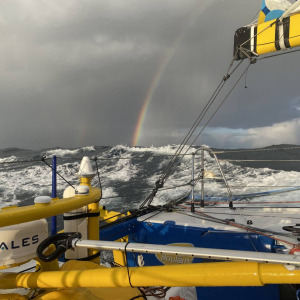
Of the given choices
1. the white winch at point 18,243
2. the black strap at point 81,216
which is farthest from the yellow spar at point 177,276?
the black strap at point 81,216

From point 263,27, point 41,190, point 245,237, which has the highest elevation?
point 263,27

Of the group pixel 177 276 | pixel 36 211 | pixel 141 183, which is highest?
pixel 36 211

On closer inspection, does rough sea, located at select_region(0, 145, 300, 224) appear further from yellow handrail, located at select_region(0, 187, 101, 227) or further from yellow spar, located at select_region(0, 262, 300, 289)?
yellow spar, located at select_region(0, 262, 300, 289)

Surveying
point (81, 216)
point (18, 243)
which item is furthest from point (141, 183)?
point (18, 243)

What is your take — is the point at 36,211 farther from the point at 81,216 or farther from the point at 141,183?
the point at 141,183

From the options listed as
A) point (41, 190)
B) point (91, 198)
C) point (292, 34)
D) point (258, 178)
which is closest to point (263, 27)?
point (292, 34)

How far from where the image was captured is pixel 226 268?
1.33m

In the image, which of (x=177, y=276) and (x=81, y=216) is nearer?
(x=177, y=276)

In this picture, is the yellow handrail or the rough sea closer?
the yellow handrail

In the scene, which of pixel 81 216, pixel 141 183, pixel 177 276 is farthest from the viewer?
pixel 141 183

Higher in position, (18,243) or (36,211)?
(36,211)

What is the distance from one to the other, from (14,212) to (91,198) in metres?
0.80

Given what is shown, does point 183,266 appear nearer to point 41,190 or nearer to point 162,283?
point 162,283

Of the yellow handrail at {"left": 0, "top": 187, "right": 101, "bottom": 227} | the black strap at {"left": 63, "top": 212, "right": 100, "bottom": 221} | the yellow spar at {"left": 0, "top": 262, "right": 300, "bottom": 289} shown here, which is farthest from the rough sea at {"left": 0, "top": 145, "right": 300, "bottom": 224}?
the yellow spar at {"left": 0, "top": 262, "right": 300, "bottom": 289}
